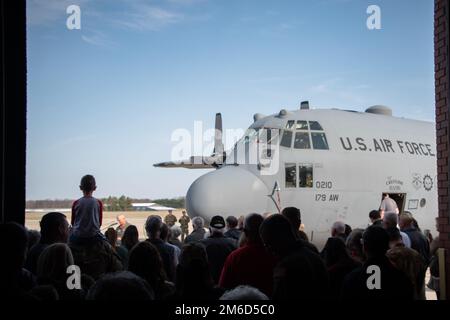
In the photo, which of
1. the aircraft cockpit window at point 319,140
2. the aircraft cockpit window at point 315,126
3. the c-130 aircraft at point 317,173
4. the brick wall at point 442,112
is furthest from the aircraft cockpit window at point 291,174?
the brick wall at point 442,112

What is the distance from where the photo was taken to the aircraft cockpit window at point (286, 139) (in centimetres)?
1124

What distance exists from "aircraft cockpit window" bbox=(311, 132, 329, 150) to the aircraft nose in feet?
5.61

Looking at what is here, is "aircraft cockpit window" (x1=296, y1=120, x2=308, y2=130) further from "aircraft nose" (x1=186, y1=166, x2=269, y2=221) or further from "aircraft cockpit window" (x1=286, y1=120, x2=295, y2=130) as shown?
"aircraft nose" (x1=186, y1=166, x2=269, y2=221)

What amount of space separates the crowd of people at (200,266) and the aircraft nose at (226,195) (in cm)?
438

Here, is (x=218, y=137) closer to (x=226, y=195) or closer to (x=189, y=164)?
(x=189, y=164)

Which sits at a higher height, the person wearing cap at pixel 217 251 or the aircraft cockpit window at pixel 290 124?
the aircraft cockpit window at pixel 290 124

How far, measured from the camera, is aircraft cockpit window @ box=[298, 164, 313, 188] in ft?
36.2

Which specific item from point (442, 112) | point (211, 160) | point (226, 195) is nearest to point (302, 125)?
point (226, 195)

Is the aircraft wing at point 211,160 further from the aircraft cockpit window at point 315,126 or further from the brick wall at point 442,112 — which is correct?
the brick wall at point 442,112

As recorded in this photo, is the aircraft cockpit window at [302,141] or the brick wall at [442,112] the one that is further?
the aircraft cockpit window at [302,141]

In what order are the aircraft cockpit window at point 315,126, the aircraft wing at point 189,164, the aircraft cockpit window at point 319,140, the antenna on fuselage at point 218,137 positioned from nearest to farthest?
the aircraft cockpit window at point 319,140 < the aircraft cockpit window at point 315,126 < the antenna on fuselage at point 218,137 < the aircraft wing at point 189,164

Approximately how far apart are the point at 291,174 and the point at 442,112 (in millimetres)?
6096

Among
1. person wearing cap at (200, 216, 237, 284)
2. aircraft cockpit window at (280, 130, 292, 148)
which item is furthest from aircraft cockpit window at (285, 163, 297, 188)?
person wearing cap at (200, 216, 237, 284)
